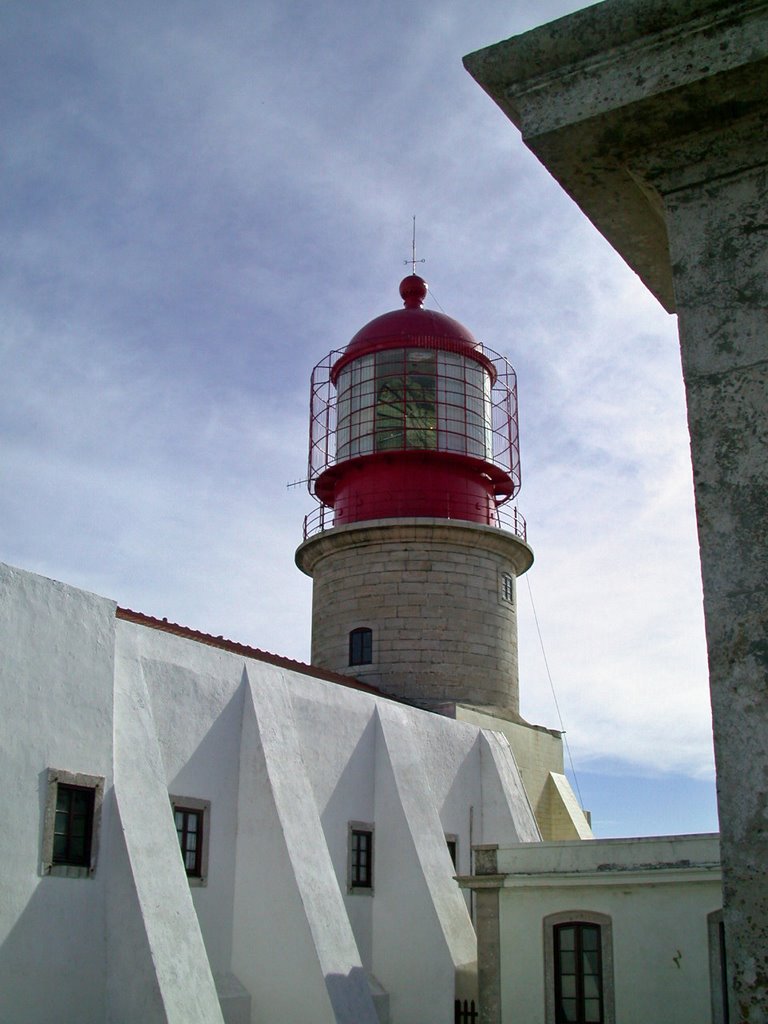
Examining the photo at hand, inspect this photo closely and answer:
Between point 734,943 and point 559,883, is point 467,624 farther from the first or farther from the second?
point 734,943

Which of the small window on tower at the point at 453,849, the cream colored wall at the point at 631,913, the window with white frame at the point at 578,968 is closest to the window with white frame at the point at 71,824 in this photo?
the cream colored wall at the point at 631,913

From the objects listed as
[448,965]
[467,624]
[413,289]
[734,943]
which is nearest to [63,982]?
[448,965]

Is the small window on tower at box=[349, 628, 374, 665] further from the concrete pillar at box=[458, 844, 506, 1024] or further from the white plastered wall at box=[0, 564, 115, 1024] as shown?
the white plastered wall at box=[0, 564, 115, 1024]

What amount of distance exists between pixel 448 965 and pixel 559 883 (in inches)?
78.3

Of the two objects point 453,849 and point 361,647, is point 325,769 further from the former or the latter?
point 361,647

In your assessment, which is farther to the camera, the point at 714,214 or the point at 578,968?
the point at 578,968

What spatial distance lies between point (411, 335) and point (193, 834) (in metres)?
12.5

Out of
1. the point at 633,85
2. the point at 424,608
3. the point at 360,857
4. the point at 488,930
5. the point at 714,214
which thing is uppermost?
the point at 424,608

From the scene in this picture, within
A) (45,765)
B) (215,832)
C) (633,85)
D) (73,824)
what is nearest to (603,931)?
(215,832)

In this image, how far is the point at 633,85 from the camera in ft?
9.89

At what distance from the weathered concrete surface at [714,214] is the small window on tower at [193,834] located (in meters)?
10.3

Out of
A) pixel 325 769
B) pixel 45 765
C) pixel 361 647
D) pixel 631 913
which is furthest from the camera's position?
pixel 361 647

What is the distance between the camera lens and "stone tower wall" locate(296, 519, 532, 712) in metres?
20.4

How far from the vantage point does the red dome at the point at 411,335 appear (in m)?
22.2
